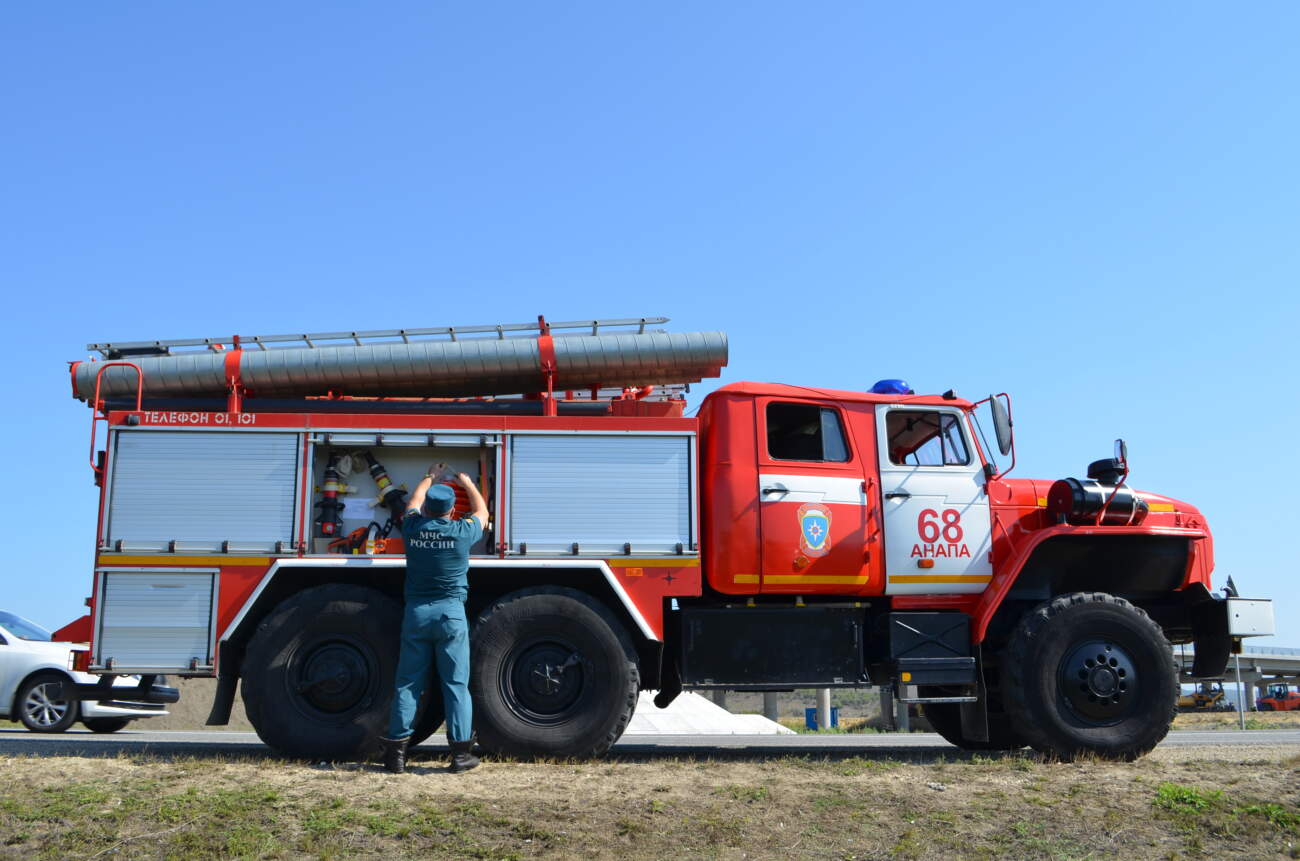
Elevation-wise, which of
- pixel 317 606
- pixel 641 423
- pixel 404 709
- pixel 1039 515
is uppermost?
pixel 641 423

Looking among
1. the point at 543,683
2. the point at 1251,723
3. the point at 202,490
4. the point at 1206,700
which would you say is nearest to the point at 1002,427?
the point at 543,683

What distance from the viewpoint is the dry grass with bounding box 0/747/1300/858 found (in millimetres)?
6258

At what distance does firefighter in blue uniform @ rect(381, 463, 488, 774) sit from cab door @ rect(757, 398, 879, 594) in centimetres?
263

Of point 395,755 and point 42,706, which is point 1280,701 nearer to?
point 42,706

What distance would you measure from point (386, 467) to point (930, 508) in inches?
194

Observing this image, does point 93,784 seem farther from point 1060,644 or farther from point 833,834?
point 1060,644

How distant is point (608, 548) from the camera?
9383 millimetres

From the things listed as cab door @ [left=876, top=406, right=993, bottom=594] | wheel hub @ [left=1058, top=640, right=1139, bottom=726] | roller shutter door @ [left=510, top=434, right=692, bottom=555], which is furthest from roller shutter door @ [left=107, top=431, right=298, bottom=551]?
wheel hub @ [left=1058, top=640, right=1139, bottom=726]

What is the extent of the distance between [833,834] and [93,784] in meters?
4.78

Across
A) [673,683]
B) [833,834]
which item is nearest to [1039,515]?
[673,683]

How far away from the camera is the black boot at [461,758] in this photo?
8.19m

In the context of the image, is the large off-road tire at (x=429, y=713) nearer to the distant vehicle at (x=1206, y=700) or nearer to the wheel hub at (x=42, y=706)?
the wheel hub at (x=42, y=706)

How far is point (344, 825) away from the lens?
642 cm

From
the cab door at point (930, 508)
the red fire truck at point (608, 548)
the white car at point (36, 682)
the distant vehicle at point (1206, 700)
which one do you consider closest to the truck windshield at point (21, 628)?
the white car at point (36, 682)
